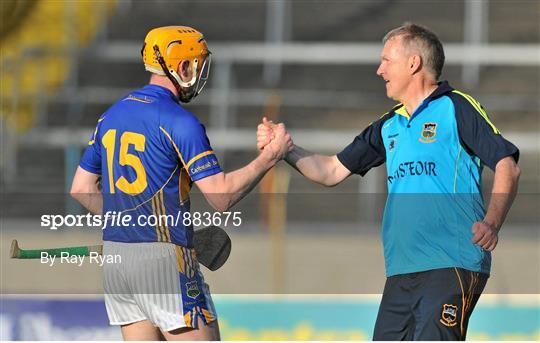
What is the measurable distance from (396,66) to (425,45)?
4.8 inches

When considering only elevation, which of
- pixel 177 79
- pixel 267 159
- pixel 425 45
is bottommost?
pixel 267 159

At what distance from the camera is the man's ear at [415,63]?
399 cm

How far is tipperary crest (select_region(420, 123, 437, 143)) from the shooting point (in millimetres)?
3914

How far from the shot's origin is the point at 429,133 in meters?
3.92

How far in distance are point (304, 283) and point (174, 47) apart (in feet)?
12.7

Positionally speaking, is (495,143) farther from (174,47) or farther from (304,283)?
(304,283)

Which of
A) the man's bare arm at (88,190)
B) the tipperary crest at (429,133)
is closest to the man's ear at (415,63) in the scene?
the tipperary crest at (429,133)

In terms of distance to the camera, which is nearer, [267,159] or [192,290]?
[192,290]

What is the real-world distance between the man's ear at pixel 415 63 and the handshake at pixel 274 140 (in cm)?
49

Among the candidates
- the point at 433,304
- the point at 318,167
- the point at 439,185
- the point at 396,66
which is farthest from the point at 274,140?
the point at 433,304

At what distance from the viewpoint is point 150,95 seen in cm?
368

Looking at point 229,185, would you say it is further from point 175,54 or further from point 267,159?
point 175,54

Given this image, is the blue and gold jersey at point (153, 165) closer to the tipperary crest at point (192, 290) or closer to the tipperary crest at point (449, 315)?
the tipperary crest at point (192, 290)

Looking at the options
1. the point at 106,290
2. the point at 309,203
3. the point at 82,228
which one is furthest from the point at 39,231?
the point at 106,290
